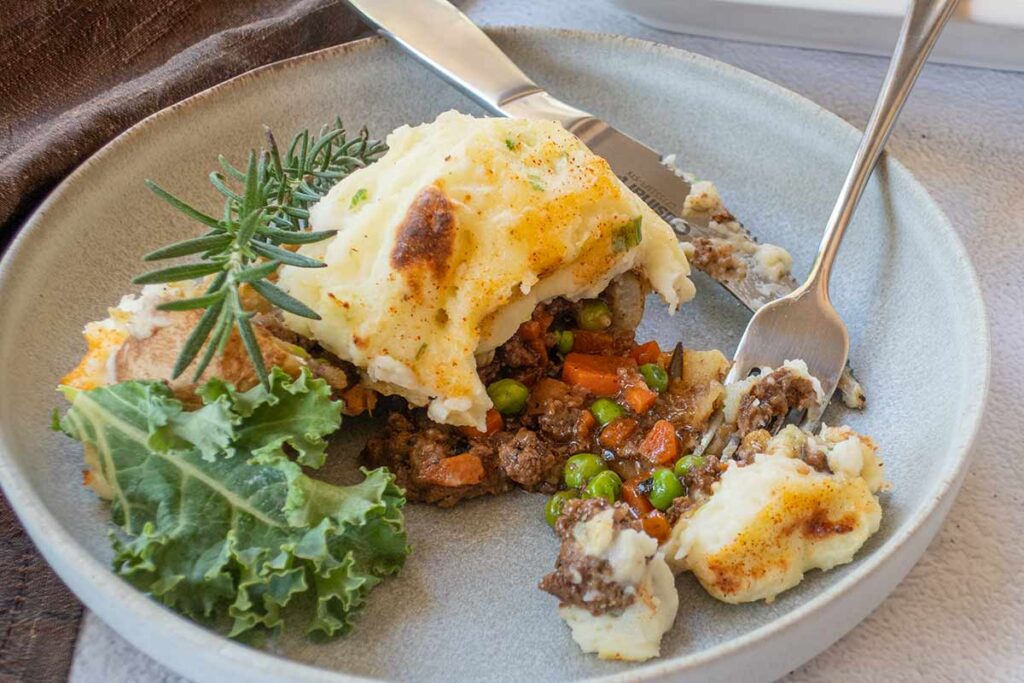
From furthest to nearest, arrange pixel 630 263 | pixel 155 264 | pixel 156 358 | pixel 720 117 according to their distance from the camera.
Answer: pixel 720 117 < pixel 155 264 < pixel 630 263 < pixel 156 358

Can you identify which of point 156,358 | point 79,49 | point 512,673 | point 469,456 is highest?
point 79,49

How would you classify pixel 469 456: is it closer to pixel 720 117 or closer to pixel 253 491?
pixel 253 491

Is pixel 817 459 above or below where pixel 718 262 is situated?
below

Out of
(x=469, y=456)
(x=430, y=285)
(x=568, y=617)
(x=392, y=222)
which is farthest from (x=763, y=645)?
(x=392, y=222)

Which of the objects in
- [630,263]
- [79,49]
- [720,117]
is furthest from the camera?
[79,49]

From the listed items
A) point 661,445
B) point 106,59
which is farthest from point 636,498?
point 106,59

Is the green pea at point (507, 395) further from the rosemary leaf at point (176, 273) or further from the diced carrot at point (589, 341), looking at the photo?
the rosemary leaf at point (176, 273)

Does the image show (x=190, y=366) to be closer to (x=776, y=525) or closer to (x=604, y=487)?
(x=604, y=487)
